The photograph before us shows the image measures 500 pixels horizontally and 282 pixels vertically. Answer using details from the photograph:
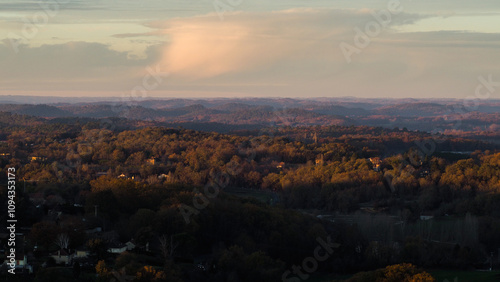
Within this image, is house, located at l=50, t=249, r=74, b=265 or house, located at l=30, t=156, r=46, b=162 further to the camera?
house, located at l=30, t=156, r=46, b=162

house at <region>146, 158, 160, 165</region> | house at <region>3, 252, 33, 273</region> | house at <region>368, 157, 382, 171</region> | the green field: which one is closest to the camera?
house at <region>3, 252, 33, 273</region>

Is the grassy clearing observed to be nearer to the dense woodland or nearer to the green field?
the dense woodland

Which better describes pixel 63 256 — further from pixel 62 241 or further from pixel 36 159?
pixel 36 159

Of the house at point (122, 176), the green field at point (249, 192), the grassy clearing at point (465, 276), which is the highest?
the house at point (122, 176)

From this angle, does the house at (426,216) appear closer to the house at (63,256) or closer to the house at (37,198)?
the house at (37,198)

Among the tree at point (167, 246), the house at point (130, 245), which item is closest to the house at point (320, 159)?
the tree at point (167, 246)

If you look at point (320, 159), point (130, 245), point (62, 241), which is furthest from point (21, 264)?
point (320, 159)

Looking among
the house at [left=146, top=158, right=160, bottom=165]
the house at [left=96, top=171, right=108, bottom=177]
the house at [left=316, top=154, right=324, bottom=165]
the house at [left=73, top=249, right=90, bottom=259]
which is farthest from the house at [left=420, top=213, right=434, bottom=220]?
the house at [left=146, top=158, right=160, bottom=165]

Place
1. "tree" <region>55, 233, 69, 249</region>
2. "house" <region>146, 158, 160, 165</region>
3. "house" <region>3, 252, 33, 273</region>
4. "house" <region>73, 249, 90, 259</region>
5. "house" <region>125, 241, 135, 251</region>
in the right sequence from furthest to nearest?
Answer: "house" <region>146, 158, 160, 165</region> → "house" <region>125, 241, 135, 251</region> → "tree" <region>55, 233, 69, 249</region> → "house" <region>73, 249, 90, 259</region> → "house" <region>3, 252, 33, 273</region>
